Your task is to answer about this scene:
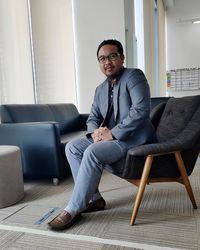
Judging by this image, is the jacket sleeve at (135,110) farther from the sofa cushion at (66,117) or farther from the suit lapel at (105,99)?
the sofa cushion at (66,117)

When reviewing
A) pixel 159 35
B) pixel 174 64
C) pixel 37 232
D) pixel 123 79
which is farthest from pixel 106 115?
pixel 174 64

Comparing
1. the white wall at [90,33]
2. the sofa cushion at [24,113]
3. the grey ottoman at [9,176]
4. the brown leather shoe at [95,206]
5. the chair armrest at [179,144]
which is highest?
the white wall at [90,33]

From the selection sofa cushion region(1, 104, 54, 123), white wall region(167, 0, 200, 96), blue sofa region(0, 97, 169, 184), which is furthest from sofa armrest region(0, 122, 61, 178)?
white wall region(167, 0, 200, 96)

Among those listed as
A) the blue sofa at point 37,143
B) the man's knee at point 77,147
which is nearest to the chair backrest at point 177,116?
the man's knee at point 77,147

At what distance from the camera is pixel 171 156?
1698mm

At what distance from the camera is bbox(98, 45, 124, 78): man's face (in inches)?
71.6

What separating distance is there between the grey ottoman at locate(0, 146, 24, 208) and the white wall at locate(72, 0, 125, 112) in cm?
249

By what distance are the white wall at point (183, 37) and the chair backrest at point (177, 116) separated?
5.13 meters

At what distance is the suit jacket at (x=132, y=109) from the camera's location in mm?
1705

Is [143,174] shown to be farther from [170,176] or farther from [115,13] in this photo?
[115,13]

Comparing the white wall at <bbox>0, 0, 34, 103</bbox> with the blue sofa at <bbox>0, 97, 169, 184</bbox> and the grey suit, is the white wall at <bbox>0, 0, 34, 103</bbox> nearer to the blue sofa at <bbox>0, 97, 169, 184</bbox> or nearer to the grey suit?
the blue sofa at <bbox>0, 97, 169, 184</bbox>

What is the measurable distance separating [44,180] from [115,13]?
2.78 m

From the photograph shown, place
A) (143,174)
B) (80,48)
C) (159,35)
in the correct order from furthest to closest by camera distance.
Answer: (159,35)
(80,48)
(143,174)

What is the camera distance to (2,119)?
273 cm
